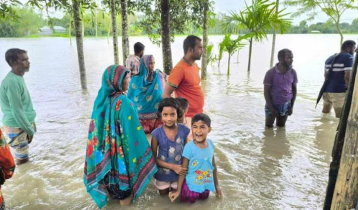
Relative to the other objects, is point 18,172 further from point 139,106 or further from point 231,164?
point 231,164

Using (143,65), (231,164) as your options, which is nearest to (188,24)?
(143,65)

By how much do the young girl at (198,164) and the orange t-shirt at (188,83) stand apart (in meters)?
0.80

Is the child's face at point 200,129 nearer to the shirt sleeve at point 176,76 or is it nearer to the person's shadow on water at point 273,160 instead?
the shirt sleeve at point 176,76

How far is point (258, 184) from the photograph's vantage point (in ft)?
10.4

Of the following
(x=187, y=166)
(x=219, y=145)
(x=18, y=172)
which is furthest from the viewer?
(x=219, y=145)

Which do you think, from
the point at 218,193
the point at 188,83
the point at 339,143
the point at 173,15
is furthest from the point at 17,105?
the point at 173,15

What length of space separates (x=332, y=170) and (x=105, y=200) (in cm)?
Answer: 202

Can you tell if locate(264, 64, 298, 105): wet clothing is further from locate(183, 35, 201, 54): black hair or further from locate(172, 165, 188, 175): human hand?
locate(172, 165, 188, 175): human hand

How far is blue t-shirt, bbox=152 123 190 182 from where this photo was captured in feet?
8.86

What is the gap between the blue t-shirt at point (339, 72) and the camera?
4.74 metres

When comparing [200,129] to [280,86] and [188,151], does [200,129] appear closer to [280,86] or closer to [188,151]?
[188,151]

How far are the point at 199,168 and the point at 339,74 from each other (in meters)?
3.86

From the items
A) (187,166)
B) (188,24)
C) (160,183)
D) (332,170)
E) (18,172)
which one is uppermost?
(188,24)

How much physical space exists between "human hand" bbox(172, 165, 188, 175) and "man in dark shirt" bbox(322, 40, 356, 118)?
3.77m
